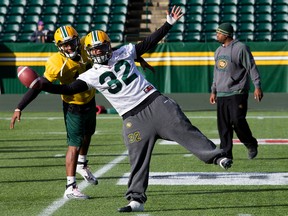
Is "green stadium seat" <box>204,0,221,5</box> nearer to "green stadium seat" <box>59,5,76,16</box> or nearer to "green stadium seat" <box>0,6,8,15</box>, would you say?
"green stadium seat" <box>59,5,76,16</box>

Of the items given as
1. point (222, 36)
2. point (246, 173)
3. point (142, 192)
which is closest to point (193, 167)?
point (246, 173)

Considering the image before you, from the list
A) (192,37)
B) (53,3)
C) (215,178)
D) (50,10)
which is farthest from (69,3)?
(215,178)

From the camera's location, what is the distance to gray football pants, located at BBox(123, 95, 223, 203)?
7.89 meters

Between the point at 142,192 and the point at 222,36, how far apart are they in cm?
379

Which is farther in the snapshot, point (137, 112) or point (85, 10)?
point (85, 10)

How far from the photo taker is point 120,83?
7984mm

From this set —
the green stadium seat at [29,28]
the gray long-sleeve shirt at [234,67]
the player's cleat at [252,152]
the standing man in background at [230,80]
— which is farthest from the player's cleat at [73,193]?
the green stadium seat at [29,28]

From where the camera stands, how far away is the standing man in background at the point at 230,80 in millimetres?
11180

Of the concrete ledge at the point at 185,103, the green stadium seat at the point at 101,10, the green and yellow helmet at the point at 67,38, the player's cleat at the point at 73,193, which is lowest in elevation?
the concrete ledge at the point at 185,103

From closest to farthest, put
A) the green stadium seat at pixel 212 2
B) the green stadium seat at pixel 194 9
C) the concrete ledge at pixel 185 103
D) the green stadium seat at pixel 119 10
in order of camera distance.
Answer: the concrete ledge at pixel 185 103, the green stadium seat at pixel 194 9, the green stadium seat at pixel 212 2, the green stadium seat at pixel 119 10

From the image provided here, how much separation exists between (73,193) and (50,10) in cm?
2073

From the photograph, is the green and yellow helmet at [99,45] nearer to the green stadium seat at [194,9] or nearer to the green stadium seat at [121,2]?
the green stadium seat at [194,9]

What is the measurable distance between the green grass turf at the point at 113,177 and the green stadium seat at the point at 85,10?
11517 millimetres

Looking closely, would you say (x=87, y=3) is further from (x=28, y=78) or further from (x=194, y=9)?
(x=28, y=78)
